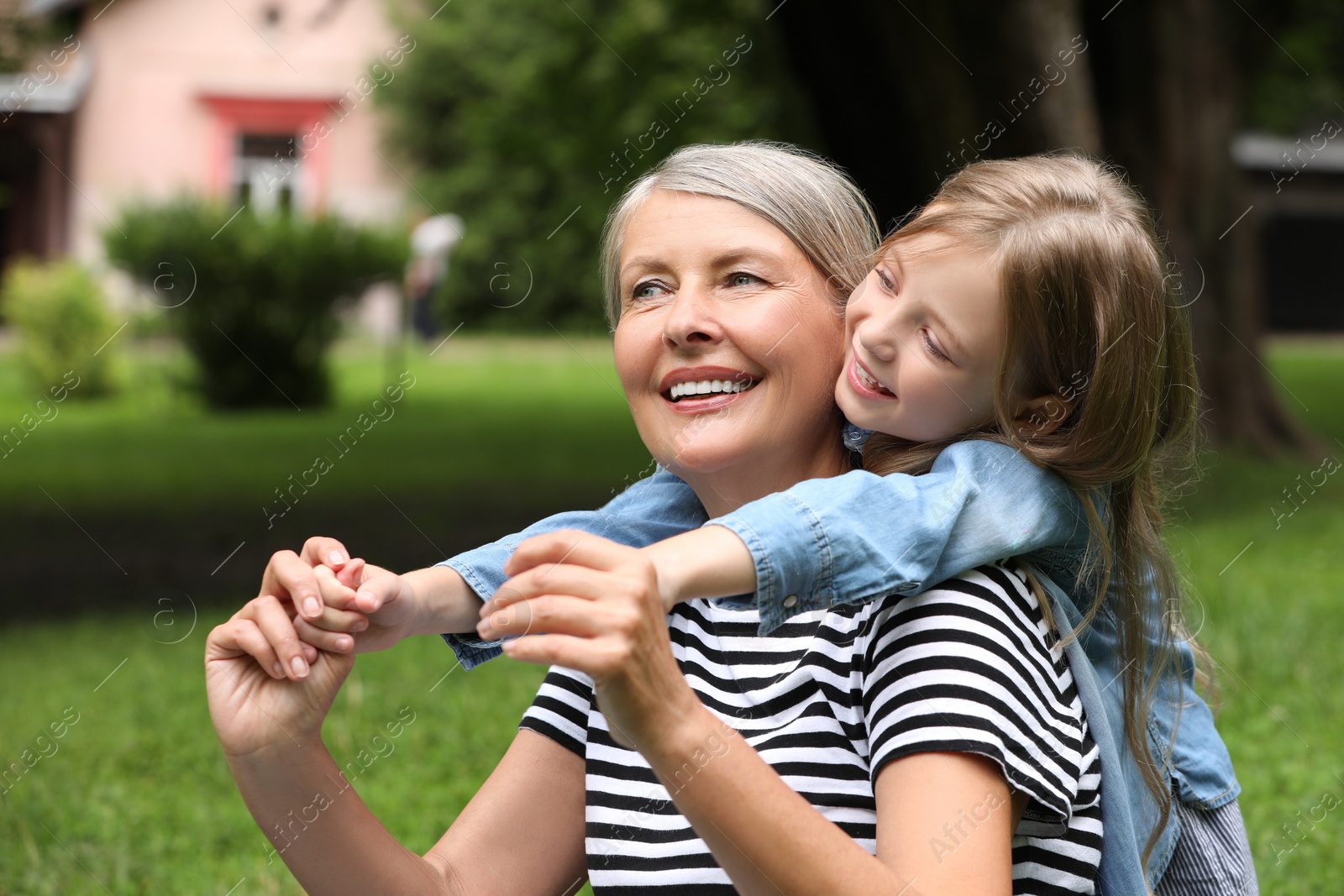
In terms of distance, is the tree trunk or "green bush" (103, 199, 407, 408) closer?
the tree trunk

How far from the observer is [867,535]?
139 cm

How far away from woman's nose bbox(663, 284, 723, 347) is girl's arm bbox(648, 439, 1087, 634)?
1.14 ft

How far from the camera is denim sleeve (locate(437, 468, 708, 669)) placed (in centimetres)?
178

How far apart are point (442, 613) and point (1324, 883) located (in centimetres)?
239

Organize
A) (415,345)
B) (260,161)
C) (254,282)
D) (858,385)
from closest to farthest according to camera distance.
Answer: (858,385)
(254,282)
(415,345)
(260,161)

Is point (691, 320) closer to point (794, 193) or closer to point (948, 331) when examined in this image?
point (794, 193)

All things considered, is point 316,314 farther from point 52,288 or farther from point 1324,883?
point 1324,883

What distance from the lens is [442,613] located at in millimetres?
1665

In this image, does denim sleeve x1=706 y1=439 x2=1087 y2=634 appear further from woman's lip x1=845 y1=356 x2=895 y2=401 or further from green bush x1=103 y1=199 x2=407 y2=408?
green bush x1=103 y1=199 x2=407 y2=408

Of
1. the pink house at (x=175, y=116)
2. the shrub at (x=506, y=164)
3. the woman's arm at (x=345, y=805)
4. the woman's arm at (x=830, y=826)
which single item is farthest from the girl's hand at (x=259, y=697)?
the pink house at (x=175, y=116)

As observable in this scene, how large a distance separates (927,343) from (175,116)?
1063 inches

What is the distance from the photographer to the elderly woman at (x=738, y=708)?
1283mm

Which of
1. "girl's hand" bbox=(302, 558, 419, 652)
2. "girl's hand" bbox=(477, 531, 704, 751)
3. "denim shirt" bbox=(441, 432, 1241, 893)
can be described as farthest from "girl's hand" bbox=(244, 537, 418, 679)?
"girl's hand" bbox=(477, 531, 704, 751)

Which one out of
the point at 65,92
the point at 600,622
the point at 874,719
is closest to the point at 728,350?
the point at 874,719
